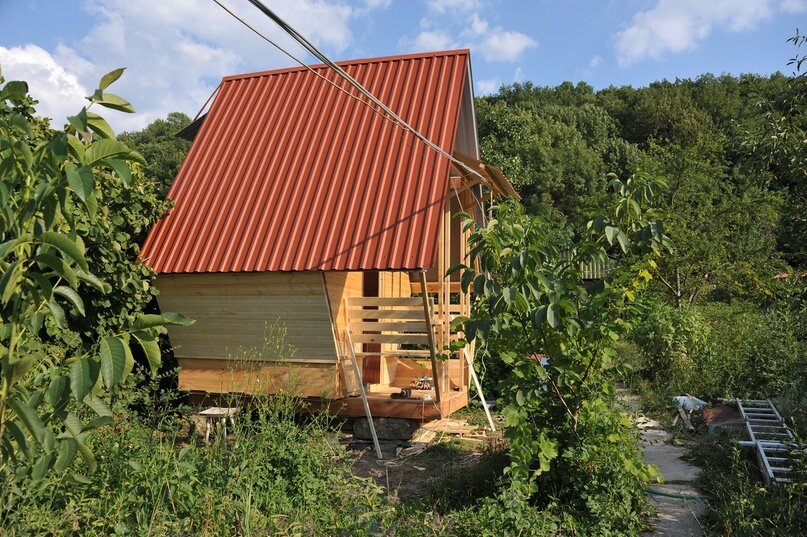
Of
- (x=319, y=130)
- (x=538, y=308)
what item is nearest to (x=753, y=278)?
(x=319, y=130)

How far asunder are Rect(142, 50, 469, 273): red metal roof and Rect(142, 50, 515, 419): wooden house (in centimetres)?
2

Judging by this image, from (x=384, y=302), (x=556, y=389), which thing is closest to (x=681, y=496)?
(x=556, y=389)

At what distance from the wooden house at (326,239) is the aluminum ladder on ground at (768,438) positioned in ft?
11.2

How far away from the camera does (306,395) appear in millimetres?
8188

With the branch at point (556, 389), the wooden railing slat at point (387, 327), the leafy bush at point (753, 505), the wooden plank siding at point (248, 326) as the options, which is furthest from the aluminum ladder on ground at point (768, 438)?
the wooden plank siding at point (248, 326)

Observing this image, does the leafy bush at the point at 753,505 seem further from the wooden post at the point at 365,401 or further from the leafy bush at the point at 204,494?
the wooden post at the point at 365,401

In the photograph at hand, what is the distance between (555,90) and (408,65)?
5066 cm

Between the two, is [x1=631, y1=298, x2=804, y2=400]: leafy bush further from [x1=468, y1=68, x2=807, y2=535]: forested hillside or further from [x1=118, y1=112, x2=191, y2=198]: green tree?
[x1=118, y1=112, x2=191, y2=198]: green tree

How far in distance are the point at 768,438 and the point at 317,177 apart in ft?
20.9

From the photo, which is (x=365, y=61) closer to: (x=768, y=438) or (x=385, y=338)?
(x=385, y=338)

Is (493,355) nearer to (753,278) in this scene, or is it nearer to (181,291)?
(181,291)

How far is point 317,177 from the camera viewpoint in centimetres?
910

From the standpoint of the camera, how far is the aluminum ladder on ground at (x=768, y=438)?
17.7 feet

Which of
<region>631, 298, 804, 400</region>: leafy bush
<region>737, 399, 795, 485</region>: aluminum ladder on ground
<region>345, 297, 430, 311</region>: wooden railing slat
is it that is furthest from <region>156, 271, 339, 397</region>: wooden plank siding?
<region>737, 399, 795, 485</region>: aluminum ladder on ground
